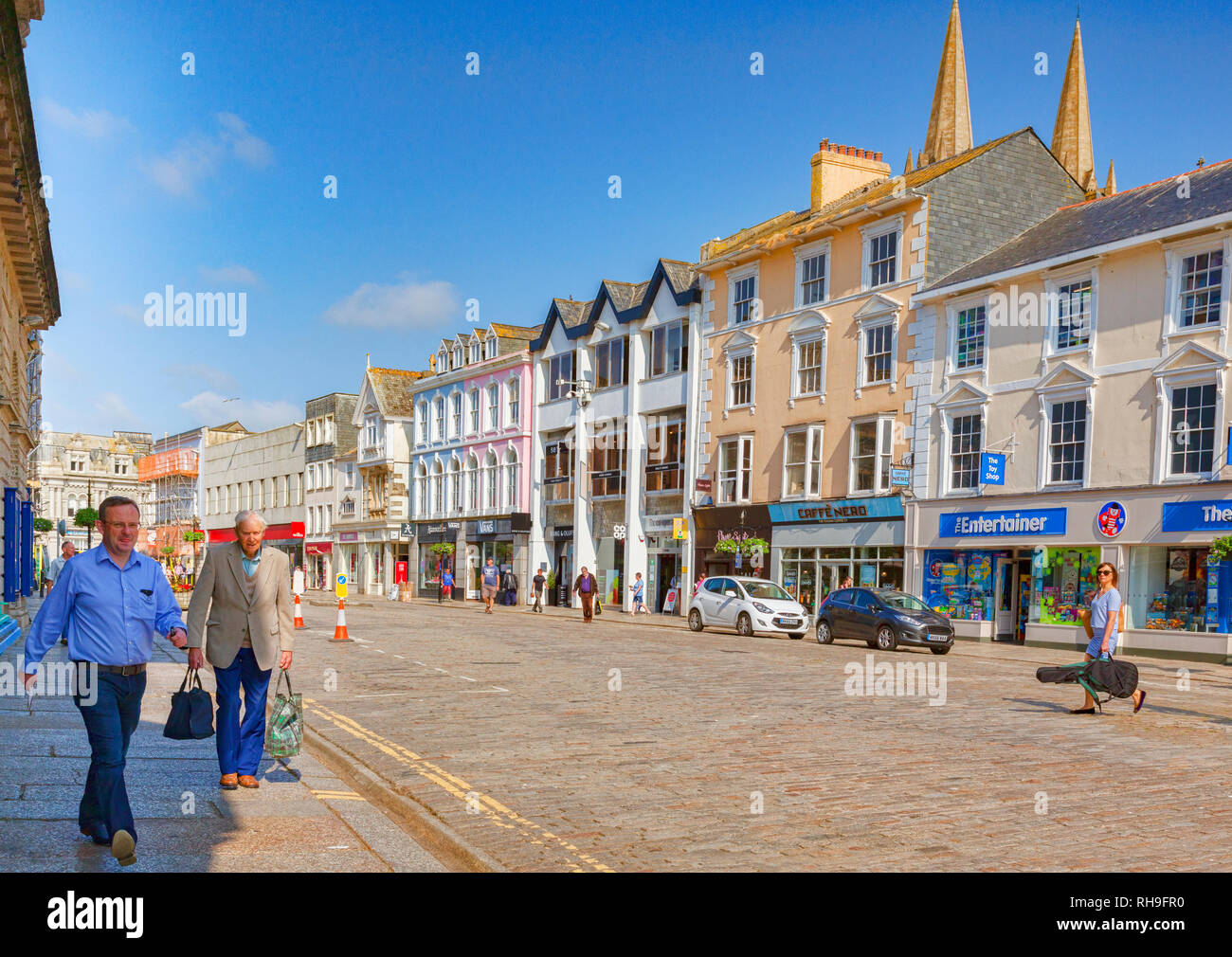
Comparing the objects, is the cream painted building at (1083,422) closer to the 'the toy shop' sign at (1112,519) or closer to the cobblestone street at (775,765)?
the 'the toy shop' sign at (1112,519)

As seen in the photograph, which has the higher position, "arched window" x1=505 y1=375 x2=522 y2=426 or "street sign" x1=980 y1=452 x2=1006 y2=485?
"arched window" x1=505 y1=375 x2=522 y2=426

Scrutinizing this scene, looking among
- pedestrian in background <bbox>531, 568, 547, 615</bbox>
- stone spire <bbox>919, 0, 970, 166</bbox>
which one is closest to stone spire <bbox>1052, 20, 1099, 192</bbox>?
stone spire <bbox>919, 0, 970, 166</bbox>

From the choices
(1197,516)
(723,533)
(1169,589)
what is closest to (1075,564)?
(1169,589)

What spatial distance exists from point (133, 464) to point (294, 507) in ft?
226

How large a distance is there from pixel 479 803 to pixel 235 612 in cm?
214

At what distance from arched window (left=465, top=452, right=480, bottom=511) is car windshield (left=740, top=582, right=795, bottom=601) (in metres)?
28.2

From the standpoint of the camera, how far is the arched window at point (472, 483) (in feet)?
186

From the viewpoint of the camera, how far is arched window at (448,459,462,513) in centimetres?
5844

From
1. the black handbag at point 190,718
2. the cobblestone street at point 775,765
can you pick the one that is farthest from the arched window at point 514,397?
the black handbag at point 190,718

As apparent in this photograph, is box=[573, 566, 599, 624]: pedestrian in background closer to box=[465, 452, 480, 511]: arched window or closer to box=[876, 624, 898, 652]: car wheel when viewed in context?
box=[876, 624, 898, 652]: car wheel

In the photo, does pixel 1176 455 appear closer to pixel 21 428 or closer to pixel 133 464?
pixel 21 428

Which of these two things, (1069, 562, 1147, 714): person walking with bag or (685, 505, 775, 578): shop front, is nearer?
(1069, 562, 1147, 714): person walking with bag
